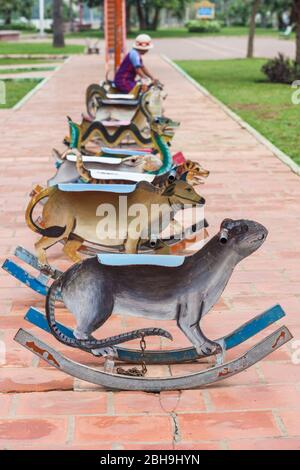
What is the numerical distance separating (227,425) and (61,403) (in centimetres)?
76

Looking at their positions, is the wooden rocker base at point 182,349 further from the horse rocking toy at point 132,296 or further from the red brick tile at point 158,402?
the red brick tile at point 158,402

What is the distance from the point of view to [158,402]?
13.2 ft

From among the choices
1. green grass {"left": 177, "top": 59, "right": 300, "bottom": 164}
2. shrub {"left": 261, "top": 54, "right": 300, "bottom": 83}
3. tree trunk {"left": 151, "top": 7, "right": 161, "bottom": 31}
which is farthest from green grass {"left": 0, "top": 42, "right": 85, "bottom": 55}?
tree trunk {"left": 151, "top": 7, "right": 161, "bottom": 31}

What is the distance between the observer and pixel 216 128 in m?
14.0

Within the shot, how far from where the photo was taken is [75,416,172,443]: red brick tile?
3.66m

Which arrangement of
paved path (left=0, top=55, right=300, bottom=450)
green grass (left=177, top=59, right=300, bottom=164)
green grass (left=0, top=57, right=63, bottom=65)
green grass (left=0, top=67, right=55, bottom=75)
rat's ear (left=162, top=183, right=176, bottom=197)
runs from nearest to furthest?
paved path (left=0, top=55, right=300, bottom=450)
rat's ear (left=162, top=183, right=176, bottom=197)
green grass (left=177, top=59, right=300, bottom=164)
green grass (left=0, top=67, right=55, bottom=75)
green grass (left=0, top=57, right=63, bottom=65)

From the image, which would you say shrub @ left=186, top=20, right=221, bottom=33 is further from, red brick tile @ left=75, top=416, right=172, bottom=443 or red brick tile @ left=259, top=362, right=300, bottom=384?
red brick tile @ left=75, top=416, right=172, bottom=443

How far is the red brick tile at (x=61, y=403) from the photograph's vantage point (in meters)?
3.92

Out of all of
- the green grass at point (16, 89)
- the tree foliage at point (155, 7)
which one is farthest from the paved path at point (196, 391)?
the tree foliage at point (155, 7)

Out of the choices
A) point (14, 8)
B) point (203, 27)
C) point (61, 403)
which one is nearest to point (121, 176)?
point (61, 403)

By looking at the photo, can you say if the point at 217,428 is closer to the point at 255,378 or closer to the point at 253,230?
the point at 255,378

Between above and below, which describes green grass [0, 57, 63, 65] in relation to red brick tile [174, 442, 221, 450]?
below

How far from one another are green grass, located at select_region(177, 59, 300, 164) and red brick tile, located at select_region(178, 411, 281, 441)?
23.3 ft

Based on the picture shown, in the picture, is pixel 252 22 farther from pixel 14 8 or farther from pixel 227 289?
pixel 14 8
